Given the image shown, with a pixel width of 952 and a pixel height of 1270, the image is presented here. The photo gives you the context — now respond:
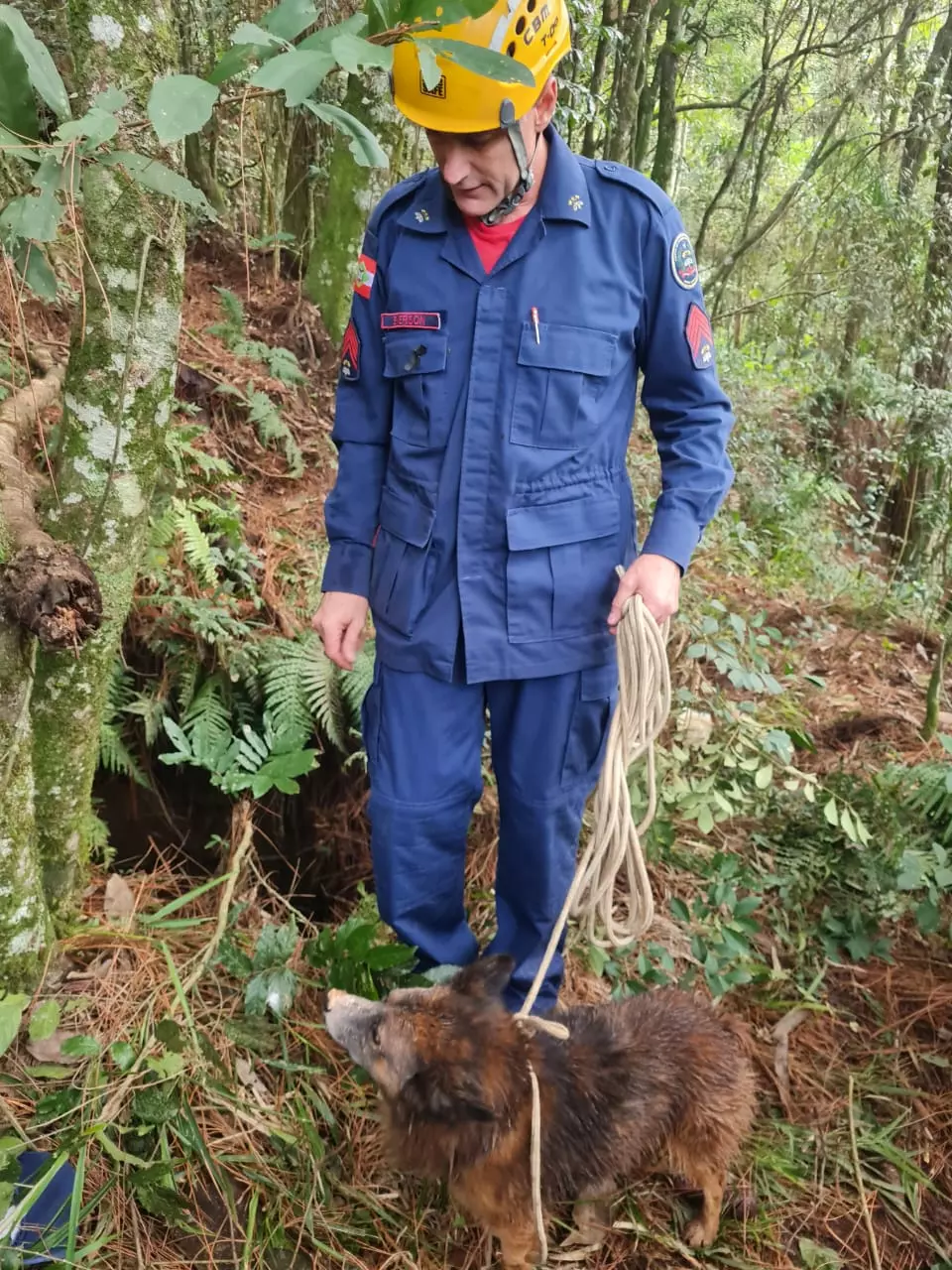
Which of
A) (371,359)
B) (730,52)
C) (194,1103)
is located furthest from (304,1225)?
(730,52)

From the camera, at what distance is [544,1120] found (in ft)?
7.27

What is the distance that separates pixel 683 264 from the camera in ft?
7.46

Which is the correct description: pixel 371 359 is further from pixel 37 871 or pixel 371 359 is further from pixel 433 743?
pixel 37 871

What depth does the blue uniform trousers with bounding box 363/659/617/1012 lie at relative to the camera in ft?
8.11

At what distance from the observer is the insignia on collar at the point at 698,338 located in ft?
7.47

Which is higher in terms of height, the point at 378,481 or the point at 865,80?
the point at 865,80

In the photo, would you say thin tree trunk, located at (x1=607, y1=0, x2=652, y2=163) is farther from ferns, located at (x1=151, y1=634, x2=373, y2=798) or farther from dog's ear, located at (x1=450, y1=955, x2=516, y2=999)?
dog's ear, located at (x1=450, y1=955, x2=516, y2=999)

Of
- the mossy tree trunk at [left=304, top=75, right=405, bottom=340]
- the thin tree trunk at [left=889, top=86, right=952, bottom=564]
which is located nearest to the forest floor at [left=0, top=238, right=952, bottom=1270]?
the mossy tree trunk at [left=304, top=75, right=405, bottom=340]

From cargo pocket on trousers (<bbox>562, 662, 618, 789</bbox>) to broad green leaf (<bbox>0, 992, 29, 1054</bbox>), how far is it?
1.53 meters

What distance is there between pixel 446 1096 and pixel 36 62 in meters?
2.19

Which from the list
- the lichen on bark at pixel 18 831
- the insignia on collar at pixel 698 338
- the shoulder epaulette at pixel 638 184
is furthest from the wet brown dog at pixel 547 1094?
the shoulder epaulette at pixel 638 184

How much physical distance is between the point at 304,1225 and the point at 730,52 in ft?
34.9

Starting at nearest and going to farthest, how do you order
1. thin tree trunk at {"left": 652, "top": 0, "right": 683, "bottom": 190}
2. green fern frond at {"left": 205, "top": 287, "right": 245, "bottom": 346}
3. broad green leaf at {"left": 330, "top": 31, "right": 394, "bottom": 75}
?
broad green leaf at {"left": 330, "top": 31, "right": 394, "bottom": 75} → green fern frond at {"left": 205, "top": 287, "right": 245, "bottom": 346} → thin tree trunk at {"left": 652, "top": 0, "right": 683, "bottom": 190}

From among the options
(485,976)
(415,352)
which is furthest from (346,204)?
(485,976)
